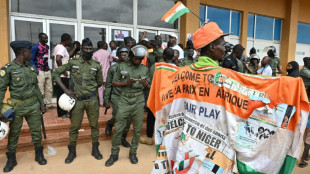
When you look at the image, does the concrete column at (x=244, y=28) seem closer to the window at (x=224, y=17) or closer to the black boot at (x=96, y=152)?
the window at (x=224, y=17)

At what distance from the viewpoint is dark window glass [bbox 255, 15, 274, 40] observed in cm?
1234

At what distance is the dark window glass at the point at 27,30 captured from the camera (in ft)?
22.9

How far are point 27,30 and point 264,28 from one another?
1122cm

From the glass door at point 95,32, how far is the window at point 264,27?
301 inches

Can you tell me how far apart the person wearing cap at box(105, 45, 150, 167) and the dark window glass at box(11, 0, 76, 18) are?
438cm

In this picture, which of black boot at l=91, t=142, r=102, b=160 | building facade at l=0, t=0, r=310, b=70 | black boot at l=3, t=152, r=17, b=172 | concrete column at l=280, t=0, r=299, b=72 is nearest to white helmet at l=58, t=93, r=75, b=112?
black boot at l=91, t=142, r=102, b=160

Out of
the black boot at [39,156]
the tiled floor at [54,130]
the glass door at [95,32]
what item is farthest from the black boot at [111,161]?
the glass door at [95,32]

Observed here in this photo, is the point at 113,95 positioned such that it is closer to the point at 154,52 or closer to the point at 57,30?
the point at 154,52

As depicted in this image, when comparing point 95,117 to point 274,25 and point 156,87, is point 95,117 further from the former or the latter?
point 274,25

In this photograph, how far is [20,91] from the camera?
3.94 metres

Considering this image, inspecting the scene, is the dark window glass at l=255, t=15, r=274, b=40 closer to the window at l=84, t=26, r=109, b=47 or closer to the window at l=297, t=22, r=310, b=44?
the window at l=297, t=22, r=310, b=44

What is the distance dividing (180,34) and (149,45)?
3720 mm

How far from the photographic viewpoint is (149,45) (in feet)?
21.6

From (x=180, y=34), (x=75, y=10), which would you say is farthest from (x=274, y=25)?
(x=75, y=10)
